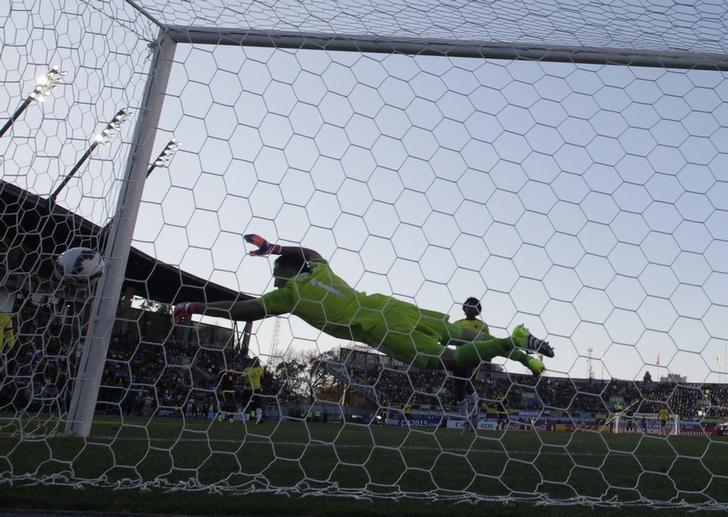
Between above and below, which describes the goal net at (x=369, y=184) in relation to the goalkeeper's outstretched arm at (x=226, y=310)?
above

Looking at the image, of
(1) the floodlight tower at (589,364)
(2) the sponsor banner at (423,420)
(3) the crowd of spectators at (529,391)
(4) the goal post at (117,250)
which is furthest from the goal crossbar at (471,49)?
(2) the sponsor banner at (423,420)

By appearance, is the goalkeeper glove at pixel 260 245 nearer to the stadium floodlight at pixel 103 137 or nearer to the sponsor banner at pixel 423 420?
the stadium floodlight at pixel 103 137

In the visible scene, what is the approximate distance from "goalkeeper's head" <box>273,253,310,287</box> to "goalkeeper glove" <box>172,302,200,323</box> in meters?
0.62

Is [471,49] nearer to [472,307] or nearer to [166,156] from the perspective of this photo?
[472,307]

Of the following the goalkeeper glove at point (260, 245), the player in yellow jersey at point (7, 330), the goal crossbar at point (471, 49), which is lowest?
the player in yellow jersey at point (7, 330)

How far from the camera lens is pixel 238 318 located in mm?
3988

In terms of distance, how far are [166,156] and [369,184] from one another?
130 cm

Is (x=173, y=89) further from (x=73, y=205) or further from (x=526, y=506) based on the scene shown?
(x=526, y=506)

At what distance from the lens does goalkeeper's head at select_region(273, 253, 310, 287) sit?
3.86 m

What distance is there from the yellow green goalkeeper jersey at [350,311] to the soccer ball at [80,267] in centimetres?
102

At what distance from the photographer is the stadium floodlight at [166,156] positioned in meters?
3.65

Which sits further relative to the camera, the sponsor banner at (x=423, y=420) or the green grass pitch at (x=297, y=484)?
the sponsor banner at (x=423, y=420)

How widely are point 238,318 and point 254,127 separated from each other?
1186mm

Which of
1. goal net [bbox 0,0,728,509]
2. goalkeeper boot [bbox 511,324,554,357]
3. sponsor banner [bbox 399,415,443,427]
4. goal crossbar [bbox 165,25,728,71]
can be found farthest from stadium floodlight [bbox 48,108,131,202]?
sponsor banner [bbox 399,415,443,427]
